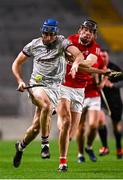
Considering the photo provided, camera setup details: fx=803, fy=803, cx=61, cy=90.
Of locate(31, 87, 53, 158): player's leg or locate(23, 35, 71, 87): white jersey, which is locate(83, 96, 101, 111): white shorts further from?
locate(31, 87, 53, 158): player's leg

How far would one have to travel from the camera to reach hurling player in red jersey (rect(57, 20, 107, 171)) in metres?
10.2

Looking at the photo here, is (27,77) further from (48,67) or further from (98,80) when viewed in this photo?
(48,67)

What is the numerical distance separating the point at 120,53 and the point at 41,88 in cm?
1124

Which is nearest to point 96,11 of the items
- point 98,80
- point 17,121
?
point 17,121

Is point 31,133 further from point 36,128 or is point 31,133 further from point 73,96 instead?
point 73,96

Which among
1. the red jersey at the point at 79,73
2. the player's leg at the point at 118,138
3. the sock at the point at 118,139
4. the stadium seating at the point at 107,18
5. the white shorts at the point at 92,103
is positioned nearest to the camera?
the red jersey at the point at 79,73

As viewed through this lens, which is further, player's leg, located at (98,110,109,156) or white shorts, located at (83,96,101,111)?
player's leg, located at (98,110,109,156)

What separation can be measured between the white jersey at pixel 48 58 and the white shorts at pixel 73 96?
0.36 metres

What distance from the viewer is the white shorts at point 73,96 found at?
10805 mm

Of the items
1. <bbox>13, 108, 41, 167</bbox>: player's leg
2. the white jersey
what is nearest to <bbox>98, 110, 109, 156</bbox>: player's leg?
<bbox>13, 108, 41, 167</bbox>: player's leg

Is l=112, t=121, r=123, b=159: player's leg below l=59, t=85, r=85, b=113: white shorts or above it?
below

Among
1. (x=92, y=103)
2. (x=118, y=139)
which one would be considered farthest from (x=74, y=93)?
(x=118, y=139)

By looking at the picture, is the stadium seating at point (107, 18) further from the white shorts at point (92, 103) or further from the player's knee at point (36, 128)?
the player's knee at point (36, 128)

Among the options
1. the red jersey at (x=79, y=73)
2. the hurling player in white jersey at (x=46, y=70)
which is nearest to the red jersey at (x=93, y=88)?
the red jersey at (x=79, y=73)
